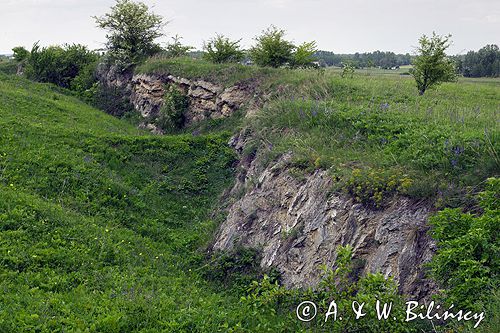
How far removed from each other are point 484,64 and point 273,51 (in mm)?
30526

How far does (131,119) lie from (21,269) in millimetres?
14824

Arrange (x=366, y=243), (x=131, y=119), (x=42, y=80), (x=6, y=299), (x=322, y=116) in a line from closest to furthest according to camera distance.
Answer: (x=6, y=299), (x=366, y=243), (x=322, y=116), (x=131, y=119), (x=42, y=80)

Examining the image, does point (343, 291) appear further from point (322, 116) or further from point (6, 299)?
point (322, 116)

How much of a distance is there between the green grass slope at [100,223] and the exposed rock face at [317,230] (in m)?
1.19

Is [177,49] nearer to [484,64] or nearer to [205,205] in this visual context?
[205,205]

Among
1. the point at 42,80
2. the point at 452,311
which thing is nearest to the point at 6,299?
the point at 452,311

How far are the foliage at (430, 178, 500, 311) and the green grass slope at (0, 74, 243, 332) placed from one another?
3195 mm

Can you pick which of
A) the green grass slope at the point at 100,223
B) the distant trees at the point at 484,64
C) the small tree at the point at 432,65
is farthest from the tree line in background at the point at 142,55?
the distant trees at the point at 484,64

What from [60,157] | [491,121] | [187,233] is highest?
[491,121]

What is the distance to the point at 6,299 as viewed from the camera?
6543 millimetres

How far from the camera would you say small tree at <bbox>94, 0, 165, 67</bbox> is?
23703mm

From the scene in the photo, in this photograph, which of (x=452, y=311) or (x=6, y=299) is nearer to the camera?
(x=452, y=311)

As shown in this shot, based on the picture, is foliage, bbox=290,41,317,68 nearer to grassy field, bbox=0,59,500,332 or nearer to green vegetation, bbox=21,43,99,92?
grassy field, bbox=0,59,500,332

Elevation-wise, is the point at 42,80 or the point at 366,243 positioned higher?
the point at 42,80
